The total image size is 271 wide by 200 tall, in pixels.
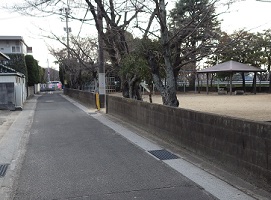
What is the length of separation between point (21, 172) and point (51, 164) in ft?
2.39

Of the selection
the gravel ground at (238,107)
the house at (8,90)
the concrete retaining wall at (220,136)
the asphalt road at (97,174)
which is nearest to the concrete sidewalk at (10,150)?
the asphalt road at (97,174)

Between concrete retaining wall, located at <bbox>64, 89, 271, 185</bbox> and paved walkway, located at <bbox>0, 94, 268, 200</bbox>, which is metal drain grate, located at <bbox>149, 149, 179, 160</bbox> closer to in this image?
paved walkway, located at <bbox>0, 94, 268, 200</bbox>

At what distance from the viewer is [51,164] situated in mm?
7324

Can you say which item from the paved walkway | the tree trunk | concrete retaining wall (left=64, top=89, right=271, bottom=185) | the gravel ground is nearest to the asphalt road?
the paved walkway

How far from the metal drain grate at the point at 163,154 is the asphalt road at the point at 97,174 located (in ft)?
0.66

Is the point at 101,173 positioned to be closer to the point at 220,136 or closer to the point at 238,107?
the point at 220,136

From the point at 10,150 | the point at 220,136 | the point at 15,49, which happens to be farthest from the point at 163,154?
the point at 15,49

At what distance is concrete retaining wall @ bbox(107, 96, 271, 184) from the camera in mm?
5355

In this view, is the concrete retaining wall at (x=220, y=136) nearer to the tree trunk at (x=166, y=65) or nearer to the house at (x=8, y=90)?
the tree trunk at (x=166, y=65)

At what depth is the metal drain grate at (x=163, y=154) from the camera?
7.82m

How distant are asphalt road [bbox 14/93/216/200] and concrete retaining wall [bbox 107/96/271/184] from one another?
976mm

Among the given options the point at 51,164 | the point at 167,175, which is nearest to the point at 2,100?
the point at 51,164

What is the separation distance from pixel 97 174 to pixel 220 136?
2.56m

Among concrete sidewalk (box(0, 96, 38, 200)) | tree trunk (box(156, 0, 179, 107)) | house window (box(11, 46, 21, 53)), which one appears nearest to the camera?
concrete sidewalk (box(0, 96, 38, 200))
